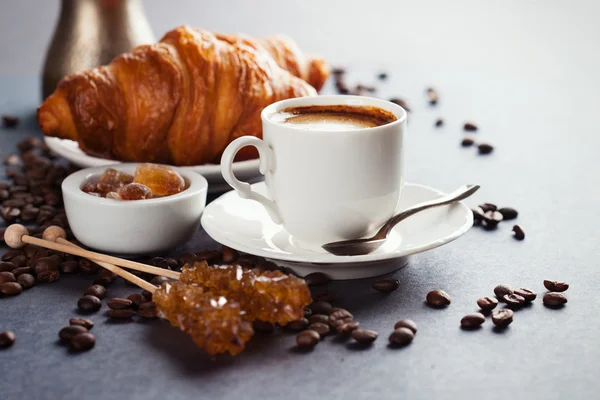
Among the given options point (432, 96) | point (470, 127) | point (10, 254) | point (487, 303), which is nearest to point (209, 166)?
point (10, 254)

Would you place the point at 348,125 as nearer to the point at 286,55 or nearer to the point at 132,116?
the point at 132,116

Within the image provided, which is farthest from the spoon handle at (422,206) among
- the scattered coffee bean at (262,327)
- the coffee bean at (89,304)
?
the coffee bean at (89,304)

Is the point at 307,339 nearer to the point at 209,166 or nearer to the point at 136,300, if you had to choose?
the point at 136,300

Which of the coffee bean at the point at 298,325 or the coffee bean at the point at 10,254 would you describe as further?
the coffee bean at the point at 10,254

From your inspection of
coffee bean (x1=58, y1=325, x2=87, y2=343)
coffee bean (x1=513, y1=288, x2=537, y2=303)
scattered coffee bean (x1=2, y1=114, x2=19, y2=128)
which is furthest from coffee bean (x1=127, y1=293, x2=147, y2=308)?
scattered coffee bean (x1=2, y1=114, x2=19, y2=128)

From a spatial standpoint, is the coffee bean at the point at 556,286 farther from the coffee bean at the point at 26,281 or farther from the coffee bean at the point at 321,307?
the coffee bean at the point at 26,281

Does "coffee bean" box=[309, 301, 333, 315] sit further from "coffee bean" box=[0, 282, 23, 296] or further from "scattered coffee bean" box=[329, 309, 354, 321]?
"coffee bean" box=[0, 282, 23, 296]

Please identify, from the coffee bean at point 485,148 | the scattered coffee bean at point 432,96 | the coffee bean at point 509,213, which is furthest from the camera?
the scattered coffee bean at point 432,96
